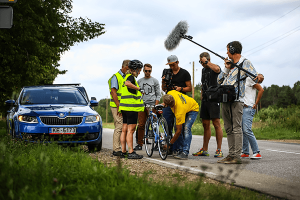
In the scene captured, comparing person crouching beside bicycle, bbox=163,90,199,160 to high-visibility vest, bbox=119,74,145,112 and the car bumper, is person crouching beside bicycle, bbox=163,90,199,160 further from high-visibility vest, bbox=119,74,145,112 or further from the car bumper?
the car bumper

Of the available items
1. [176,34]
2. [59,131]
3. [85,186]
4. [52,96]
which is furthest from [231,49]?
[52,96]

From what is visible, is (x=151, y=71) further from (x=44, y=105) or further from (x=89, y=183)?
(x=89, y=183)

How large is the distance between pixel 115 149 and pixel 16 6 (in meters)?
13.2

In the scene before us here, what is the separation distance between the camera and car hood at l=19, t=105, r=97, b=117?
299 inches

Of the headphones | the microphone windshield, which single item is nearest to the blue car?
the microphone windshield

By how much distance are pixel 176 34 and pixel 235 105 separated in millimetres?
2471

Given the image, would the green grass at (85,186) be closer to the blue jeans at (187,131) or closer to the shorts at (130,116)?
the shorts at (130,116)

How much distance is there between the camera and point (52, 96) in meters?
8.93

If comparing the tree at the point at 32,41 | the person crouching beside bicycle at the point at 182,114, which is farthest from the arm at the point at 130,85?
the tree at the point at 32,41

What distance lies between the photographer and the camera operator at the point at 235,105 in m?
6.36

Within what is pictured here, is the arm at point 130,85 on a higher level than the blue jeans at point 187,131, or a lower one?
higher

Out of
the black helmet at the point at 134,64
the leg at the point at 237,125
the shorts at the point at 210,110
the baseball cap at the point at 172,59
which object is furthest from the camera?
the baseball cap at the point at 172,59

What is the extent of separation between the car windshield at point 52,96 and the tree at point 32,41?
30.4ft

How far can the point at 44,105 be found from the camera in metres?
8.22
